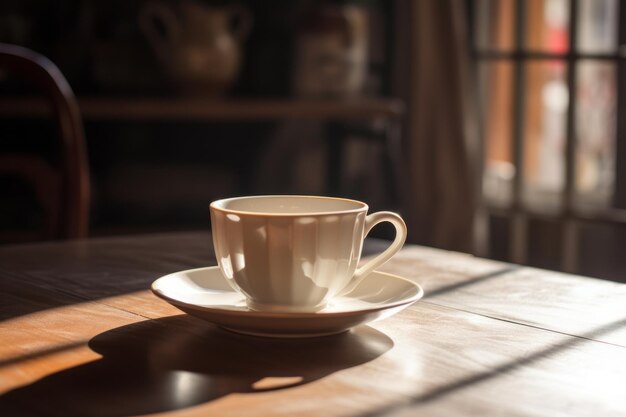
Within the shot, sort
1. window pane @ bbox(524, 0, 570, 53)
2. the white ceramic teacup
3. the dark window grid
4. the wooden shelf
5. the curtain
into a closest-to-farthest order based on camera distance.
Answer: the white ceramic teacup, the wooden shelf, the dark window grid, window pane @ bbox(524, 0, 570, 53), the curtain

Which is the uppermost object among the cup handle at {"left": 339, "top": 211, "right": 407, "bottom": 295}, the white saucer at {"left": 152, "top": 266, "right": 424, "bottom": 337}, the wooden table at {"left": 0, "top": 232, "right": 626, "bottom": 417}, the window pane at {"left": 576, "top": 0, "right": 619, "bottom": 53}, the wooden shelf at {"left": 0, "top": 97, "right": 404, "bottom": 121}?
the window pane at {"left": 576, "top": 0, "right": 619, "bottom": 53}

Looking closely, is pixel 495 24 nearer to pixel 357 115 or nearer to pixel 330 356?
pixel 357 115

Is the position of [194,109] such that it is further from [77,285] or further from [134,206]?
[77,285]

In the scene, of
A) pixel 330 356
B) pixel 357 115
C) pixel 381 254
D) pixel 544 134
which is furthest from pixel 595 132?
pixel 330 356

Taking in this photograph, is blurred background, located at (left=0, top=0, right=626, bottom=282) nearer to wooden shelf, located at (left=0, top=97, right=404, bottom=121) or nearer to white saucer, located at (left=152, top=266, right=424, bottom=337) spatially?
wooden shelf, located at (left=0, top=97, right=404, bottom=121)

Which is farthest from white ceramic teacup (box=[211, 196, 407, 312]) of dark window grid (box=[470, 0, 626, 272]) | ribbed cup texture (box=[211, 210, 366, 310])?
dark window grid (box=[470, 0, 626, 272])

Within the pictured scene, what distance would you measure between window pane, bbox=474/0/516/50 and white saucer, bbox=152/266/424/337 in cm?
198

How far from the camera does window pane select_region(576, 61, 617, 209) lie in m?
2.36

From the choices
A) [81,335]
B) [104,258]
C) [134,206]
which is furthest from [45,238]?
[134,206]

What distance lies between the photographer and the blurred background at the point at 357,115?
7.73ft

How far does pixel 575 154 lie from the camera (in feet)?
7.97

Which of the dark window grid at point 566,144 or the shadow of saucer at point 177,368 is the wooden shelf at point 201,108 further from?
the shadow of saucer at point 177,368

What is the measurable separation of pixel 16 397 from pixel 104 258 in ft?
1.48

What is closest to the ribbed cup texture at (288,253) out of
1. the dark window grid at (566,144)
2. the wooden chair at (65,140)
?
the wooden chair at (65,140)
